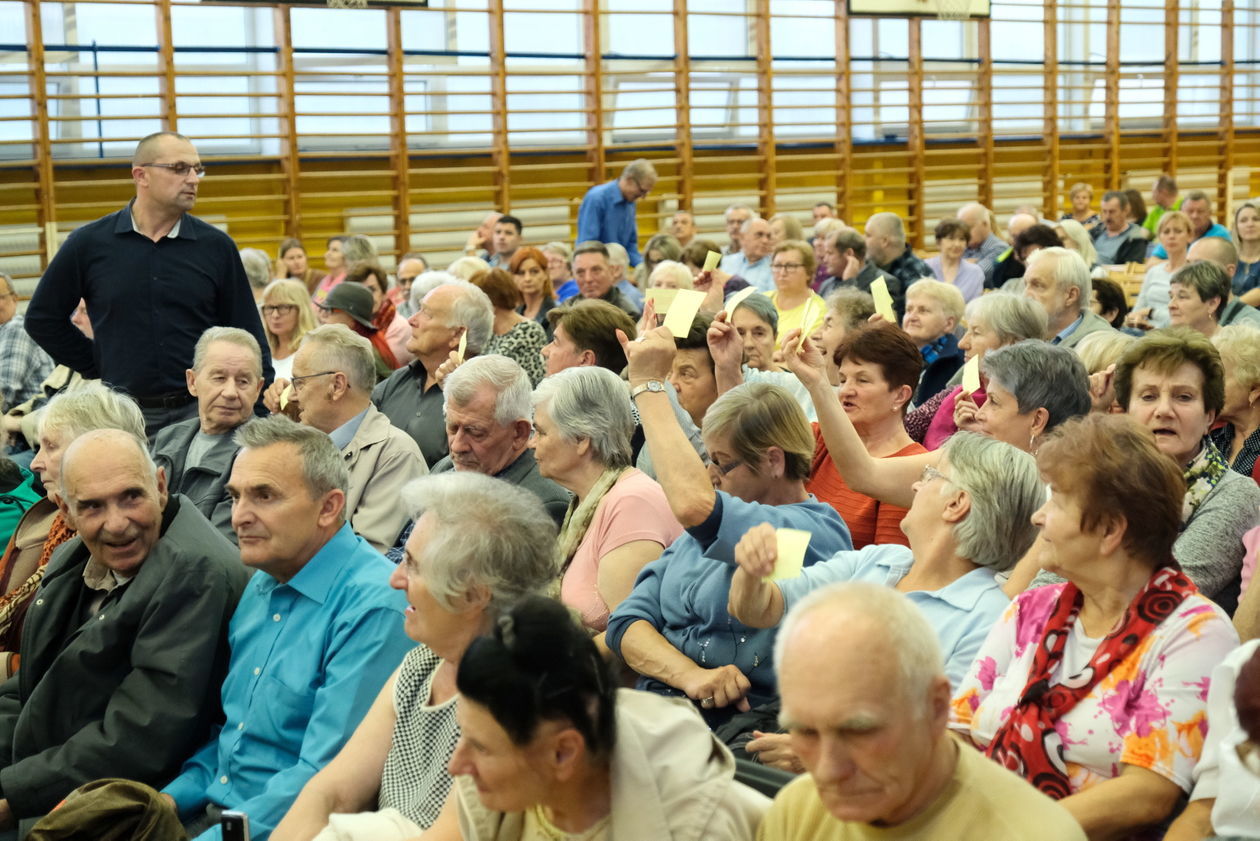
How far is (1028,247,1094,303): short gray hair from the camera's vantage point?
5398 mm

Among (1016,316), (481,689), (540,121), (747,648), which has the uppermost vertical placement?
(540,121)

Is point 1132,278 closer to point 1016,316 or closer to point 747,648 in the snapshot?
point 1016,316

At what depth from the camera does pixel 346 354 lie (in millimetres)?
4203

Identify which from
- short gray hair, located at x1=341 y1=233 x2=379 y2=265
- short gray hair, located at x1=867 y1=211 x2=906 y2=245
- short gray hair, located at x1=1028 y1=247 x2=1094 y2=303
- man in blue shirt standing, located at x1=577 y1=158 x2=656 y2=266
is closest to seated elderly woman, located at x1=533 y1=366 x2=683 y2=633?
short gray hair, located at x1=1028 y1=247 x2=1094 y2=303

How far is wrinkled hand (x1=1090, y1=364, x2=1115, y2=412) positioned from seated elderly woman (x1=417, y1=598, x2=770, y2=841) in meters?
2.37

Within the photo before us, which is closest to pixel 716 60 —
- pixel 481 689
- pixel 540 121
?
pixel 540 121

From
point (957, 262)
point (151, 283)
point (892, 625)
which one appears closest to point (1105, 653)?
point (892, 625)

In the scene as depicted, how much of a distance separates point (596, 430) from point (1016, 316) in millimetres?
2009

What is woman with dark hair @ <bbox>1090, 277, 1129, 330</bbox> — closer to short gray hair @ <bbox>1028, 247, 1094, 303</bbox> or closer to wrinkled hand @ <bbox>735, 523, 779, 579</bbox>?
short gray hair @ <bbox>1028, 247, 1094, 303</bbox>

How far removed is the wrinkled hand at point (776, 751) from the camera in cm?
249

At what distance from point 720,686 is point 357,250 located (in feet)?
22.5

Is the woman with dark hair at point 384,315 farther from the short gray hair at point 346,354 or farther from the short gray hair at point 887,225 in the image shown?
the short gray hair at point 887,225

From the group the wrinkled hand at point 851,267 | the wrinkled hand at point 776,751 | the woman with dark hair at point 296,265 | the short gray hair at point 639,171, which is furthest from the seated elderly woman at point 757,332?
the woman with dark hair at point 296,265

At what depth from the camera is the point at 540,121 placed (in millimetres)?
11445
